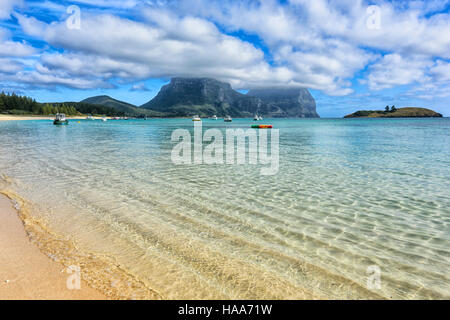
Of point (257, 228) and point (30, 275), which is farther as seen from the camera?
point (257, 228)

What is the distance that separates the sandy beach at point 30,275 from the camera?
5.41 meters

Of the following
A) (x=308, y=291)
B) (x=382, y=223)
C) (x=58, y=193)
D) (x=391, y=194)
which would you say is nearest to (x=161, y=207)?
(x=58, y=193)

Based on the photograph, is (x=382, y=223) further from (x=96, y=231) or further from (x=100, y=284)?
(x=96, y=231)

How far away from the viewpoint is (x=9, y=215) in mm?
9992

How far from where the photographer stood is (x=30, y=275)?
605cm

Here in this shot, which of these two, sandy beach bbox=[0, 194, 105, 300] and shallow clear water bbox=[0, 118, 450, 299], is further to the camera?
shallow clear water bbox=[0, 118, 450, 299]

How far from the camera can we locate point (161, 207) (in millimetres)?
11281

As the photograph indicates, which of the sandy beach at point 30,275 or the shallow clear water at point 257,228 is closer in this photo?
the sandy beach at point 30,275

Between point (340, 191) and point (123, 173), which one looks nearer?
point (340, 191)

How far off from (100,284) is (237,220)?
211 inches

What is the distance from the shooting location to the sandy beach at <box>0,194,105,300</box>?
17.7ft
